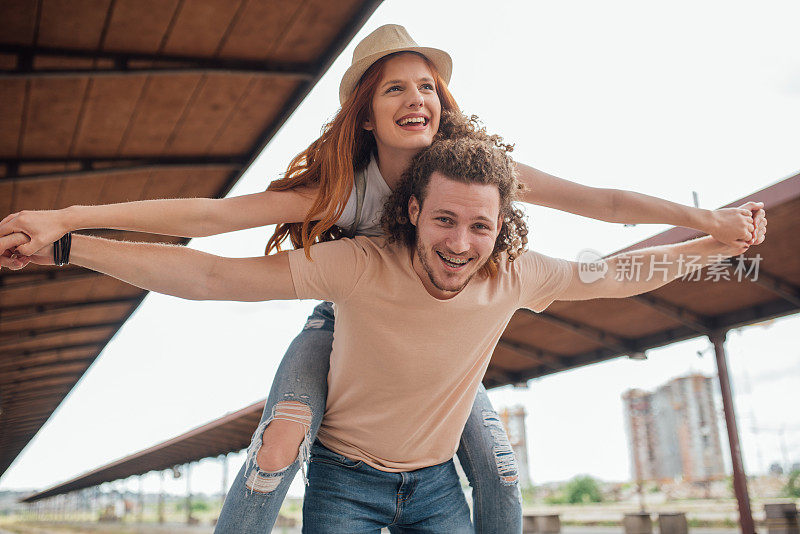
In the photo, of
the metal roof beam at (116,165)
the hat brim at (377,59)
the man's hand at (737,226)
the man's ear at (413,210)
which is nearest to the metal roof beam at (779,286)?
the man's hand at (737,226)

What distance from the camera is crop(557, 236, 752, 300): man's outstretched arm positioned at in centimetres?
254

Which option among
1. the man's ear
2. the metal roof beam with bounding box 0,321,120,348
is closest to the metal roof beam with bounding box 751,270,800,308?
the man's ear

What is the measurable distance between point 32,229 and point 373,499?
1468 mm

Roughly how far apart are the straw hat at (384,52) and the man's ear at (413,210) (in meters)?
0.60

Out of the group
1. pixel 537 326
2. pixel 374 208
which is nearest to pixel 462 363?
pixel 374 208

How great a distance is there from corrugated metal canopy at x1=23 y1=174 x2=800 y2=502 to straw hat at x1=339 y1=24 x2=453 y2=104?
3.88m

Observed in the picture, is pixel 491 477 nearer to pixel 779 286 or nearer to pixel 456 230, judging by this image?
pixel 456 230

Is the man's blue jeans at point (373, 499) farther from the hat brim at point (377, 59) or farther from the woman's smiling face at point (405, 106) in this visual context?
the hat brim at point (377, 59)

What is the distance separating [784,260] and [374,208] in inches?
226

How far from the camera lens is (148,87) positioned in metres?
5.41

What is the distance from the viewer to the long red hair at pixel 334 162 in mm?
2336

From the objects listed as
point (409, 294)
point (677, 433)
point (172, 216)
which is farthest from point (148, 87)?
point (677, 433)

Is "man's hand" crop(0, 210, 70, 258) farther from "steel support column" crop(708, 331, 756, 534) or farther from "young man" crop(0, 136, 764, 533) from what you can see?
"steel support column" crop(708, 331, 756, 534)

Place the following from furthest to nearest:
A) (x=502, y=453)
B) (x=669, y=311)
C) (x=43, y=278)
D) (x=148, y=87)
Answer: (x=43, y=278)
(x=669, y=311)
(x=148, y=87)
(x=502, y=453)
